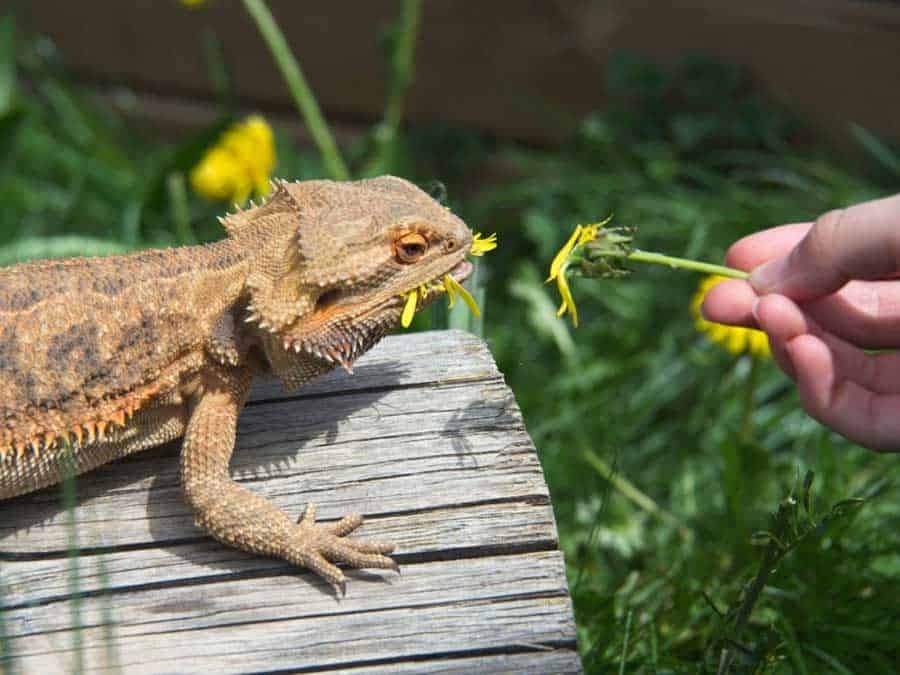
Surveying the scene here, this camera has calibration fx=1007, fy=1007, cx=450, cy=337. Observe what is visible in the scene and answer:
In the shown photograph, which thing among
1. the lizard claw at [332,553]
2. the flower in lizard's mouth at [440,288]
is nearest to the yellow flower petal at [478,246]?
the flower in lizard's mouth at [440,288]

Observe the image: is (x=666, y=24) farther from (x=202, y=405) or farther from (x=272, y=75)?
(x=202, y=405)

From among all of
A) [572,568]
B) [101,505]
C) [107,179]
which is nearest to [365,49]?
[107,179]

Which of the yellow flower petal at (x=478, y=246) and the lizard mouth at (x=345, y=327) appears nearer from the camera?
the lizard mouth at (x=345, y=327)

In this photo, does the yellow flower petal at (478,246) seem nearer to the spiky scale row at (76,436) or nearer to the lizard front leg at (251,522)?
the lizard front leg at (251,522)

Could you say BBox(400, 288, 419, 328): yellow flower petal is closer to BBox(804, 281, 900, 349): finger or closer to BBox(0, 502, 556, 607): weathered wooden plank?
BBox(0, 502, 556, 607): weathered wooden plank

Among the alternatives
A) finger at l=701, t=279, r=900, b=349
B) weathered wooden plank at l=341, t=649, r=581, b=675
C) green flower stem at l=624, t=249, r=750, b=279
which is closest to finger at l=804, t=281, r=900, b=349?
finger at l=701, t=279, r=900, b=349
